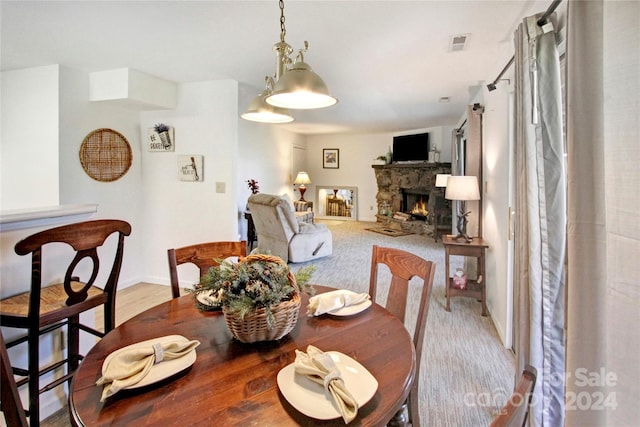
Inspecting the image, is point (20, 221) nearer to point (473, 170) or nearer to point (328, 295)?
point (328, 295)

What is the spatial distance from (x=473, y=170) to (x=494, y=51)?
1.24 metres

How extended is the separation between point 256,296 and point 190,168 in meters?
3.07

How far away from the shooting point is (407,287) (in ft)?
4.93

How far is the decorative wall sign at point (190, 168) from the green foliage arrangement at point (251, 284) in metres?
2.79

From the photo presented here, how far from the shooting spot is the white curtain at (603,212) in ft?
2.65

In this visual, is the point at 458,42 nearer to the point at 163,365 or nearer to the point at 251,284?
the point at 251,284

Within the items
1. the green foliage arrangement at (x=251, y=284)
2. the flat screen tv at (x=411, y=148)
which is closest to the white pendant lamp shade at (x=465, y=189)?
the green foliage arrangement at (x=251, y=284)

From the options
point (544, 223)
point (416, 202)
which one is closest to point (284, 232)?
point (544, 223)

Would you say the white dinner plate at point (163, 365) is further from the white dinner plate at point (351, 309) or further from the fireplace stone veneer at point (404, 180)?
the fireplace stone veneer at point (404, 180)

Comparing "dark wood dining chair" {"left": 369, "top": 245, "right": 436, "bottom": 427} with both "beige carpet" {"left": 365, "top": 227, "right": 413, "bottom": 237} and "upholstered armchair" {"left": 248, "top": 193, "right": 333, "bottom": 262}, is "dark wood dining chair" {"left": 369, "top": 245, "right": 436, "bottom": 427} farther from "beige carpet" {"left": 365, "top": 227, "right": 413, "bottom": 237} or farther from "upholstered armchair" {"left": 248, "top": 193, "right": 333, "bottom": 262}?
"beige carpet" {"left": 365, "top": 227, "right": 413, "bottom": 237}

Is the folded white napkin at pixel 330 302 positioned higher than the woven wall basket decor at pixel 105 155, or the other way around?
the woven wall basket decor at pixel 105 155

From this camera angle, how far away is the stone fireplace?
719 cm

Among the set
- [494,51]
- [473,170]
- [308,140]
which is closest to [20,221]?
[494,51]

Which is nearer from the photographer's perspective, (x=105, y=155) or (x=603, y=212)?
(x=603, y=212)
